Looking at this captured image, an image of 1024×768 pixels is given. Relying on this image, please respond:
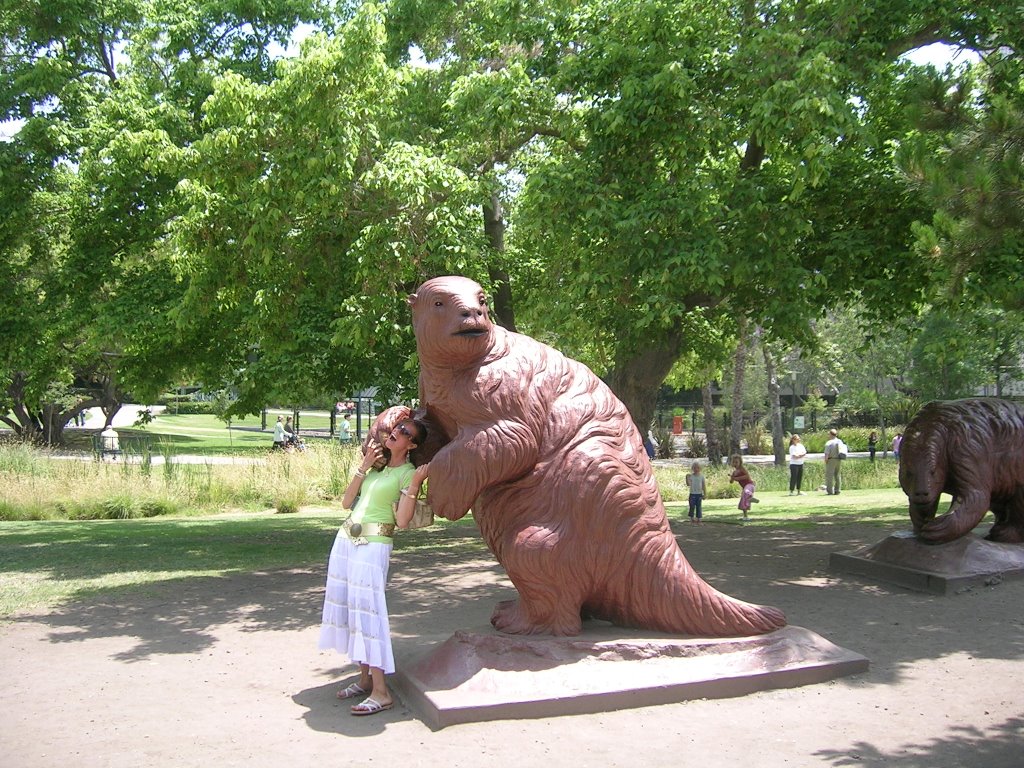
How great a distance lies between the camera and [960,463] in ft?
27.4

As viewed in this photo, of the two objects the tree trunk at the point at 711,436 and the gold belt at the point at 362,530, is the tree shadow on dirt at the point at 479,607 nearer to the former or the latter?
the gold belt at the point at 362,530

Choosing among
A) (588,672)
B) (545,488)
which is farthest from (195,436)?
(588,672)

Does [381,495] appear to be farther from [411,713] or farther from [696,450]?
[696,450]

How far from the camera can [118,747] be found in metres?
4.78

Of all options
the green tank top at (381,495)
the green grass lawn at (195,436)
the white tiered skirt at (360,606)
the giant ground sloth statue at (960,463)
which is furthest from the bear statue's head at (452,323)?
the green grass lawn at (195,436)

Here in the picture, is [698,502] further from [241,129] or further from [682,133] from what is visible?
[241,129]

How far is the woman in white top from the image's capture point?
762 inches

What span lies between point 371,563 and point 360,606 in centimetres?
24

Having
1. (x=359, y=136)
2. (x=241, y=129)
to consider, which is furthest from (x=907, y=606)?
(x=241, y=129)

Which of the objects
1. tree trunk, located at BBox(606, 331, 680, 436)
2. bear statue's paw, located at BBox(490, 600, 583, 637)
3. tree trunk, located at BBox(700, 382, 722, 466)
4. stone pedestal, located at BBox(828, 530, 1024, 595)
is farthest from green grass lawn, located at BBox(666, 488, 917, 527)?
bear statue's paw, located at BBox(490, 600, 583, 637)

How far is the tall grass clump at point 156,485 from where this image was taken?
Result: 1524 cm

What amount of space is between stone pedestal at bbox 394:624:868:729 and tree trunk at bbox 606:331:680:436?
5.29 metres

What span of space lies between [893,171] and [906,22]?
1504 mm

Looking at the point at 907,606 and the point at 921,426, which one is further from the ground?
the point at 921,426
